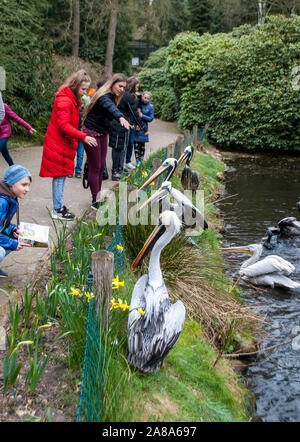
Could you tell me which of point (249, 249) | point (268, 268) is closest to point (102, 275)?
point (268, 268)

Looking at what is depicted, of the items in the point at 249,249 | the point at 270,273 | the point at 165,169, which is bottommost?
the point at 270,273

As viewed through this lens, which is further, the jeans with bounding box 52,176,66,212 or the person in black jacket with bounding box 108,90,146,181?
the person in black jacket with bounding box 108,90,146,181

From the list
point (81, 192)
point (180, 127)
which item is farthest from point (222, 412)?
point (180, 127)

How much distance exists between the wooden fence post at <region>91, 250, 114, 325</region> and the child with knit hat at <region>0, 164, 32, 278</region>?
3.82 ft

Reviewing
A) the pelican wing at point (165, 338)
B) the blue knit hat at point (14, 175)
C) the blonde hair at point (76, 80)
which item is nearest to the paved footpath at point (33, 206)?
the blue knit hat at point (14, 175)

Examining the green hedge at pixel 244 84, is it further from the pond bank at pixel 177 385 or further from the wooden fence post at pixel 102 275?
the wooden fence post at pixel 102 275

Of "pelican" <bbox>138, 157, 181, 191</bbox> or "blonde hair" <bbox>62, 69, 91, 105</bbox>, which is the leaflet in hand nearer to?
"pelican" <bbox>138, 157, 181, 191</bbox>

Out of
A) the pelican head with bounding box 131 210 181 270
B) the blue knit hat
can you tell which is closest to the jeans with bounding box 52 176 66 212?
the blue knit hat

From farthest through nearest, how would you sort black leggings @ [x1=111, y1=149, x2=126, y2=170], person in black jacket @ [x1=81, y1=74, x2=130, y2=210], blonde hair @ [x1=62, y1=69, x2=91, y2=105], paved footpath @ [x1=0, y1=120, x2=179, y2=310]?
black leggings @ [x1=111, y1=149, x2=126, y2=170]
person in black jacket @ [x1=81, y1=74, x2=130, y2=210]
blonde hair @ [x1=62, y1=69, x2=91, y2=105]
paved footpath @ [x1=0, y1=120, x2=179, y2=310]

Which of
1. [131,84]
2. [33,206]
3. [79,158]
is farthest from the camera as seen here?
[79,158]

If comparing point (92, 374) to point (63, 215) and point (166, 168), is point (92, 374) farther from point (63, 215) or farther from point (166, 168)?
point (166, 168)

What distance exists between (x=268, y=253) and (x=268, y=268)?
1.42 metres

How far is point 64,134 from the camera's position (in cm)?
514

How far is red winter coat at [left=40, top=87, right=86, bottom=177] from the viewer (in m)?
5.00
